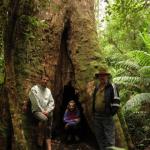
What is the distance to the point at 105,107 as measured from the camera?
7477 millimetres

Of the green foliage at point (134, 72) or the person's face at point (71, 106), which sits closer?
the green foliage at point (134, 72)

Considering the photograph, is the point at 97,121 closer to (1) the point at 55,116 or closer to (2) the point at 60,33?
(1) the point at 55,116

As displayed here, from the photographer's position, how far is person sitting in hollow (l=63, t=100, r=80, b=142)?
9.05 meters

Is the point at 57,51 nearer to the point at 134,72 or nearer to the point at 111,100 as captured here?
the point at 111,100

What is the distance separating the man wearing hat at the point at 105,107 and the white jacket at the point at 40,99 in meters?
0.93

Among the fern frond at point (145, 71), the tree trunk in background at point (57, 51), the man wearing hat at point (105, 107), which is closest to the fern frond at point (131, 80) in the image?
the fern frond at point (145, 71)

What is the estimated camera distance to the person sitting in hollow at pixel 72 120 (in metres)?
9.05

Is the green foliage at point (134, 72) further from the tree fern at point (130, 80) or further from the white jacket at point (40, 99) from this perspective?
the white jacket at point (40, 99)

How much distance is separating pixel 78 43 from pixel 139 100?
2002 millimetres

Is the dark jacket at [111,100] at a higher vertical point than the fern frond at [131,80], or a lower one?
lower

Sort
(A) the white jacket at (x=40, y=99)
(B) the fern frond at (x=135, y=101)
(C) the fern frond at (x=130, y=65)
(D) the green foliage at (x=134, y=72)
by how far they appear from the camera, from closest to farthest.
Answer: (A) the white jacket at (x=40, y=99) < (D) the green foliage at (x=134, y=72) < (B) the fern frond at (x=135, y=101) < (C) the fern frond at (x=130, y=65)

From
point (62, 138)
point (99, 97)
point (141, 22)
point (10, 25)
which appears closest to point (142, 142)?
point (62, 138)

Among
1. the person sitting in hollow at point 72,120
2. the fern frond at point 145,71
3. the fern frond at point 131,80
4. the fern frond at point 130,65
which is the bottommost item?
the person sitting in hollow at point 72,120

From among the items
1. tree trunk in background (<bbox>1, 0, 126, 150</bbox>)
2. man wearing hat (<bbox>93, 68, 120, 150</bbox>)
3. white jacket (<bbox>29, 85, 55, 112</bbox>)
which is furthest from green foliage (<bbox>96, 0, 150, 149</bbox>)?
white jacket (<bbox>29, 85, 55, 112</bbox>)
